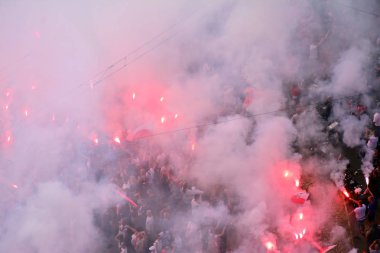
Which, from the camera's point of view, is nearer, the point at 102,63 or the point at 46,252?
the point at 46,252

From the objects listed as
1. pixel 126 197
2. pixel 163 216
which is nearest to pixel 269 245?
pixel 163 216

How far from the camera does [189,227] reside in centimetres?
833

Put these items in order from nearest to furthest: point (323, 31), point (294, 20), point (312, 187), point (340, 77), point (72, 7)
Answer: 1. point (312, 187)
2. point (340, 77)
3. point (323, 31)
4. point (294, 20)
5. point (72, 7)

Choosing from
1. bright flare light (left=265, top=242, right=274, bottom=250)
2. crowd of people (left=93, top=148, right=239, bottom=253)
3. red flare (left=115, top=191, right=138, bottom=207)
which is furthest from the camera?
red flare (left=115, top=191, right=138, bottom=207)

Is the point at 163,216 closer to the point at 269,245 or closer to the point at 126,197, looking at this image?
the point at 126,197

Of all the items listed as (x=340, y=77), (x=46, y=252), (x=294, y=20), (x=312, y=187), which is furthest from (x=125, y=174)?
(x=294, y=20)

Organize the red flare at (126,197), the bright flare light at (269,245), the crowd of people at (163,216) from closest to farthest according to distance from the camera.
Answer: the bright flare light at (269,245)
the crowd of people at (163,216)
the red flare at (126,197)

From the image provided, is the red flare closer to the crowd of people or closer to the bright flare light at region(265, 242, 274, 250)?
the crowd of people

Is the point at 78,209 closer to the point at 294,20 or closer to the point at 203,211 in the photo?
the point at 203,211

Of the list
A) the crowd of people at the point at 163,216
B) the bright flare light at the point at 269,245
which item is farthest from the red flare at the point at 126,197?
the bright flare light at the point at 269,245

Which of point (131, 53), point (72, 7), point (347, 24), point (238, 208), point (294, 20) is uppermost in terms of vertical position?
point (72, 7)

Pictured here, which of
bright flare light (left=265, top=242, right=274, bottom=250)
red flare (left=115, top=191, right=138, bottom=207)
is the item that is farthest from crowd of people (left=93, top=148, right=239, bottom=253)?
bright flare light (left=265, top=242, right=274, bottom=250)

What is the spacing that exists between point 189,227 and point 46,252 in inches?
165

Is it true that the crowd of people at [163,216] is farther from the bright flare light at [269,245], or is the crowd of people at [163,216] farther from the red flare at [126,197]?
the bright flare light at [269,245]
